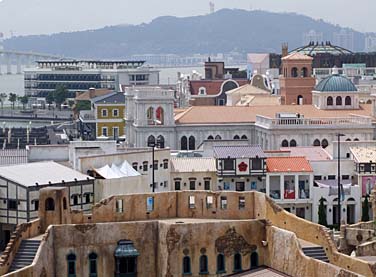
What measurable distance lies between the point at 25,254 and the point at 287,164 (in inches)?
1252

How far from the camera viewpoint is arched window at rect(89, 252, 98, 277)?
40344 mm

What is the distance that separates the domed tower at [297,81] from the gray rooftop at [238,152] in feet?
110

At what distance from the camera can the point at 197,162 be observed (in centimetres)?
6919

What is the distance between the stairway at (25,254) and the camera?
38.2 meters

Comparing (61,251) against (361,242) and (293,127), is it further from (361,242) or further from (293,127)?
(293,127)

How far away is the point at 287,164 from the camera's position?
225 ft

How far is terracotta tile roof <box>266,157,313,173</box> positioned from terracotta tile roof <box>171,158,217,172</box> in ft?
10.2

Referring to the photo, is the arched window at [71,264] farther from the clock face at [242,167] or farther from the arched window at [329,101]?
the arched window at [329,101]

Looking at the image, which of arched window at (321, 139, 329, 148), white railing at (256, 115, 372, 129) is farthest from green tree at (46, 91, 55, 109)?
arched window at (321, 139, 329, 148)

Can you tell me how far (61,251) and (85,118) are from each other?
86.1 m

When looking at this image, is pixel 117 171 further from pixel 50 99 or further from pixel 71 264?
pixel 50 99

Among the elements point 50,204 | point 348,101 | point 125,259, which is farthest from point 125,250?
point 348,101

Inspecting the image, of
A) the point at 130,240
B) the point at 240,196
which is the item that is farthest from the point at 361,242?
the point at 130,240

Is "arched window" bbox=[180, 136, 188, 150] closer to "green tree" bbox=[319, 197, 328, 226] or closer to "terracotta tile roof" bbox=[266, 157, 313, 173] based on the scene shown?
"terracotta tile roof" bbox=[266, 157, 313, 173]
